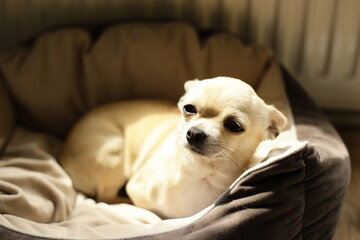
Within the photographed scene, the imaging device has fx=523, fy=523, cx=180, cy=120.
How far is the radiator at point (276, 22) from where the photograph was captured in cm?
207

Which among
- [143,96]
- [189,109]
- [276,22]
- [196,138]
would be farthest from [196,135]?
[276,22]

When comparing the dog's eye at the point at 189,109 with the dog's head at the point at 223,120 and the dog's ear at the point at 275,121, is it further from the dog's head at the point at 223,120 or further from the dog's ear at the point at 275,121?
the dog's ear at the point at 275,121

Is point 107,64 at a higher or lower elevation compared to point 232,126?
lower

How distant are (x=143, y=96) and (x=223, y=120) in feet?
2.49

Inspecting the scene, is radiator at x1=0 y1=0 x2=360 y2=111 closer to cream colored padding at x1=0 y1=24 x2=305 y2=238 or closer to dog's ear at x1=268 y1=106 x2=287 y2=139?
cream colored padding at x1=0 y1=24 x2=305 y2=238

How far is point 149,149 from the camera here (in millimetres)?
1693

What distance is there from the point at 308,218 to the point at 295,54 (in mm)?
961

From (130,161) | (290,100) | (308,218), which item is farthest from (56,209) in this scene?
(290,100)

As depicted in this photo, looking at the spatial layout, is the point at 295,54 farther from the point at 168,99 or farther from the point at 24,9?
the point at 24,9

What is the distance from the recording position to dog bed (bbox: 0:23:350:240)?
4.19 feet

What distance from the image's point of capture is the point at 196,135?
4.21 ft

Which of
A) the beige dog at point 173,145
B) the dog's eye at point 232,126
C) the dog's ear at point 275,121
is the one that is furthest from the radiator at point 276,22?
the dog's eye at point 232,126

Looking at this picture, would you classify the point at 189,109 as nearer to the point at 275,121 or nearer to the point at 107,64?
the point at 275,121

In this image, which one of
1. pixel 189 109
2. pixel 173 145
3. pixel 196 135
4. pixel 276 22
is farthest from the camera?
pixel 276 22
